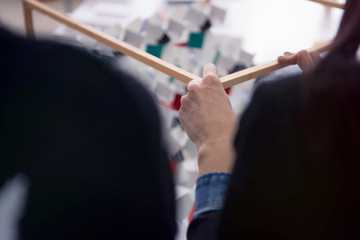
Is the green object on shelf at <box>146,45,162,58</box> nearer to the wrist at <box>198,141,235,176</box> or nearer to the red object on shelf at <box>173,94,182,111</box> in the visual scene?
the red object on shelf at <box>173,94,182,111</box>

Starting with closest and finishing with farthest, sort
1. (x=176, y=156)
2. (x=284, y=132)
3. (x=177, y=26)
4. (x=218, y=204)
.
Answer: (x=284, y=132), (x=218, y=204), (x=176, y=156), (x=177, y=26)

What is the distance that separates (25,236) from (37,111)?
0.55ft

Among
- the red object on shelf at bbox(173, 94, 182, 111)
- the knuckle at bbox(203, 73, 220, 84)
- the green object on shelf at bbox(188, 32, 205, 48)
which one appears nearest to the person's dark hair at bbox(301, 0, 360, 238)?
the knuckle at bbox(203, 73, 220, 84)

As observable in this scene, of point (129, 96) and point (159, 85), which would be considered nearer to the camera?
point (129, 96)

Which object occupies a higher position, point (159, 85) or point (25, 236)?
point (159, 85)

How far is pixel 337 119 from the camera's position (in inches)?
13.6

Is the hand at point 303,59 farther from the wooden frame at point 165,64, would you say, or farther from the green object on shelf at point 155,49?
the green object on shelf at point 155,49

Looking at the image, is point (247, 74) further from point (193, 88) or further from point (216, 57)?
point (216, 57)

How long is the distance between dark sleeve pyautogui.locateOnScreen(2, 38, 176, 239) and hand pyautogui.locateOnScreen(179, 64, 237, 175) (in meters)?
0.12

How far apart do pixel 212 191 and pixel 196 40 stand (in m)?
1.06

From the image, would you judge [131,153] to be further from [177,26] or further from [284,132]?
[177,26]

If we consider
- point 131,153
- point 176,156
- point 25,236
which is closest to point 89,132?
point 131,153

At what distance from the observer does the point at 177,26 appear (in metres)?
1.43

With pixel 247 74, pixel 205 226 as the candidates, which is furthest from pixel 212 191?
pixel 247 74
